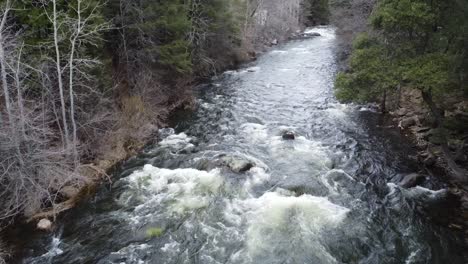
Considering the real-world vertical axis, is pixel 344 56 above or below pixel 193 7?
below

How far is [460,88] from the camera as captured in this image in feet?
42.7

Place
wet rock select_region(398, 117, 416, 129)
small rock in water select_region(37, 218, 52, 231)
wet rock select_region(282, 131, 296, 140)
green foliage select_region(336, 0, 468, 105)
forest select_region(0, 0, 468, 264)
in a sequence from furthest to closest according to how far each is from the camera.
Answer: wet rock select_region(398, 117, 416, 129)
wet rock select_region(282, 131, 296, 140)
green foliage select_region(336, 0, 468, 105)
small rock in water select_region(37, 218, 52, 231)
forest select_region(0, 0, 468, 264)

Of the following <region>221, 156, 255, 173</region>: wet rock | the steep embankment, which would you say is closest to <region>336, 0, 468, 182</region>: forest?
<region>221, 156, 255, 173</region>: wet rock

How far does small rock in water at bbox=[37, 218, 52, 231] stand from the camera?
12.1 meters

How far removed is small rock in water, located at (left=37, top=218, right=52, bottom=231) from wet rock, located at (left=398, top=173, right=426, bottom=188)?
41.8 ft

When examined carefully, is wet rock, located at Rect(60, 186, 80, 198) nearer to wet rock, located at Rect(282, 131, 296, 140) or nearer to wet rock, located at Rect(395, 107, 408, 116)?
wet rock, located at Rect(282, 131, 296, 140)

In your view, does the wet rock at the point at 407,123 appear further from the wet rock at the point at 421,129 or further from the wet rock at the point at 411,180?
the wet rock at the point at 411,180

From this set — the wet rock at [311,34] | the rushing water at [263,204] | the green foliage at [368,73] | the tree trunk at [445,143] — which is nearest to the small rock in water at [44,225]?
the rushing water at [263,204]

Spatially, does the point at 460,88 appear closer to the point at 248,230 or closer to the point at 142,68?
the point at 248,230

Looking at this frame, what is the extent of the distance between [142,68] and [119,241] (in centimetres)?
1165

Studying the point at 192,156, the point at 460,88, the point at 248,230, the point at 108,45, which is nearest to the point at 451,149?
the point at 460,88

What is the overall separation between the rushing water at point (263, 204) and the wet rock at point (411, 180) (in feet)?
1.11

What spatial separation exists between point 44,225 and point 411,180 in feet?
43.5

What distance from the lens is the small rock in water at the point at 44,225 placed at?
12102 millimetres
